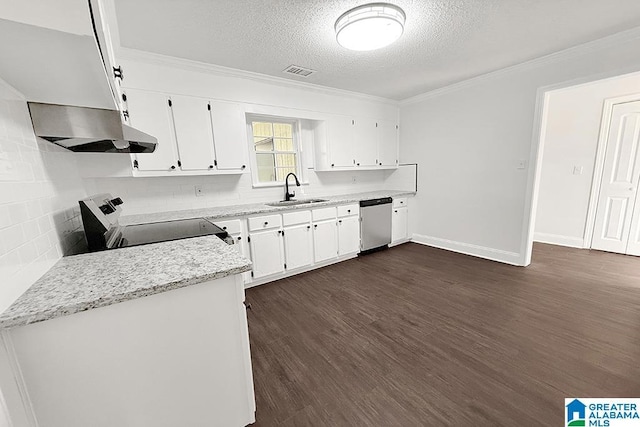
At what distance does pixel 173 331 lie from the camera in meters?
1.05

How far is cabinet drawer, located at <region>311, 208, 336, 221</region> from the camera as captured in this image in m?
3.28

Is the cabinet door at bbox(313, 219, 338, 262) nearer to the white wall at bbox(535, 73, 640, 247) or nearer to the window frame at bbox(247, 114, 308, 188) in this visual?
the window frame at bbox(247, 114, 308, 188)

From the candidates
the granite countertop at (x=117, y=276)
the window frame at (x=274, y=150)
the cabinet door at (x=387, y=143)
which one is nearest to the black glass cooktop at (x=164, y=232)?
the granite countertop at (x=117, y=276)

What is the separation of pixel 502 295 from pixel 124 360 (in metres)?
3.05

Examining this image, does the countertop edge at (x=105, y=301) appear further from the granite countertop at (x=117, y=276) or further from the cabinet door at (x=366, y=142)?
the cabinet door at (x=366, y=142)

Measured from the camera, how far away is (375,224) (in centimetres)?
391

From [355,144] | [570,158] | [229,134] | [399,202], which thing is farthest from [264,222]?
[570,158]

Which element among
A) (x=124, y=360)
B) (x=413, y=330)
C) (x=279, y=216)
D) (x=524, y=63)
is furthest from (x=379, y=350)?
(x=524, y=63)

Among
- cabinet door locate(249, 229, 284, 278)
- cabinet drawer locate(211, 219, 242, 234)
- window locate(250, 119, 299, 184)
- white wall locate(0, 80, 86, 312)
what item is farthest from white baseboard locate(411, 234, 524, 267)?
white wall locate(0, 80, 86, 312)

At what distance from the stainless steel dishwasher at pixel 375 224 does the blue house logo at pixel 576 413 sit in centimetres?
261

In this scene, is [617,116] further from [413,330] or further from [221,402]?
[221,402]

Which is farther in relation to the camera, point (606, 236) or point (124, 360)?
point (606, 236)

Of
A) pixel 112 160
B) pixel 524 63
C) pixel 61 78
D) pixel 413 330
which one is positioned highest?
pixel 524 63

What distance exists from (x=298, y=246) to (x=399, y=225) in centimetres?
199
